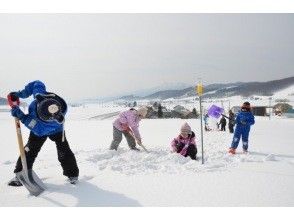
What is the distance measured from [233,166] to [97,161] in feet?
7.22

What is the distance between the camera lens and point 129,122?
6750 millimetres

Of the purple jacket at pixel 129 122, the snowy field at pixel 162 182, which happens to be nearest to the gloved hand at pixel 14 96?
the snowy field at pixel 162 182

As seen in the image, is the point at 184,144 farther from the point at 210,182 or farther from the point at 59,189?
the point at 59,189

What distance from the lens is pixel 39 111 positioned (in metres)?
3.95

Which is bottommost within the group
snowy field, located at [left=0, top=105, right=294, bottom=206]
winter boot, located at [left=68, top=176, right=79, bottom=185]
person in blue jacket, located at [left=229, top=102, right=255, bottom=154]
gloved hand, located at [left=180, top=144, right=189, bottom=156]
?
snowy field, located at [left=0, top=105, right=294, bottom=206]

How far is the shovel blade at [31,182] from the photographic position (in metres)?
3.89

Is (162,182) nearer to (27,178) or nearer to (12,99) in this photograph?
(27,178)

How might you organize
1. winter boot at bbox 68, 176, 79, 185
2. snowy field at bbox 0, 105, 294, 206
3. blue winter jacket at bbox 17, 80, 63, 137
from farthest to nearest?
winter boot at bbox 68, 176, 79, 185 < blue winter jacket at bbox 17, 80, 63, 137 < snowy field at bbox 0, 105, 294, 206

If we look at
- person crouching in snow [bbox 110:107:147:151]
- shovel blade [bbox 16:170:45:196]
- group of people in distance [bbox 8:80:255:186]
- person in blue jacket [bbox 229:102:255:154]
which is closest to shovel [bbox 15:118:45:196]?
shovel blade [bbox 16:170:45:196]

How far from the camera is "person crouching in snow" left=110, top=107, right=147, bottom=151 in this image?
22.1ft

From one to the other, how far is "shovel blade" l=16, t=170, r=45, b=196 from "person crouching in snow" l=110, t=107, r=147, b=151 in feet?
9.19

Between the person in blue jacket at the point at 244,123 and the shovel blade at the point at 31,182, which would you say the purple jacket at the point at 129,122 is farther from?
the shovel blade at the point at 31,182

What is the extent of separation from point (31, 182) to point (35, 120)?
0.71 m

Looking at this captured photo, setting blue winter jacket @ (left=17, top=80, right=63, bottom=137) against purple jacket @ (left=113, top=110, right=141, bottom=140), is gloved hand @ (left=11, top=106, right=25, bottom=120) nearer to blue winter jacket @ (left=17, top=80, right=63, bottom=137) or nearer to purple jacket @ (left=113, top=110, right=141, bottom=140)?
blue winter jacket @ (left=17, top=80, right=63, bottom=137)
